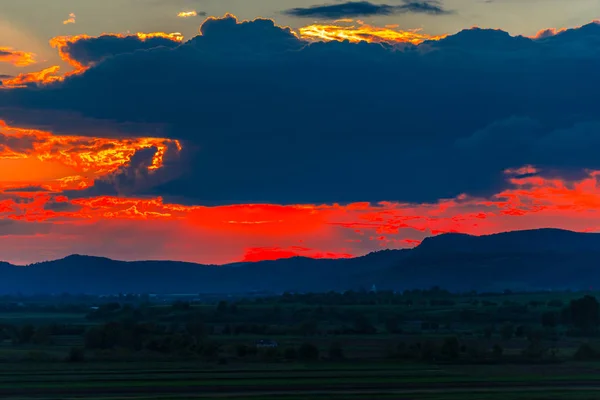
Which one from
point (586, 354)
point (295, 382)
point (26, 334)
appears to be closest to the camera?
point (295, 382)

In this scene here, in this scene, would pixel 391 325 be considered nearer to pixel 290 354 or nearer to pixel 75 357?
pixel 290 354

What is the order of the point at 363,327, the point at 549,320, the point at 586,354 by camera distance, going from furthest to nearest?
the point at 549,320
the point at 363,327
the point at 586,354

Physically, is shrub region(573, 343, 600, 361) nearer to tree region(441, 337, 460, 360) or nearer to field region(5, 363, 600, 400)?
field region(5, 363, 600, 400)

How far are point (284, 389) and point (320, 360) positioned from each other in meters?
36.6

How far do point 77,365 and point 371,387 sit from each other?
39975 mm

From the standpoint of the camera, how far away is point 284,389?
76.8 m

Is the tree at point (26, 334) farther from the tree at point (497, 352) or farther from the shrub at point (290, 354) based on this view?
the tree at point (497, 352)

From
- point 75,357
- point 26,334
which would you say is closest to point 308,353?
point 75,357

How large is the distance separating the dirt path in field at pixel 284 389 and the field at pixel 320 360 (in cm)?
9

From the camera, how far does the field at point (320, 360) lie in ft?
249

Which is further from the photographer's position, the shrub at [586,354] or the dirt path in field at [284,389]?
the shrub at [586,354]

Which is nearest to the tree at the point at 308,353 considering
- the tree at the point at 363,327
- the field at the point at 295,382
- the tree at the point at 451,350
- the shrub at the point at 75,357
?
the field at the point at 295,382

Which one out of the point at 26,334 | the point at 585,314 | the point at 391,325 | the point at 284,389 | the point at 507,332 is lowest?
the point at 284,389

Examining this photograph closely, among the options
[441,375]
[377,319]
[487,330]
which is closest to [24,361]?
[441,375]
